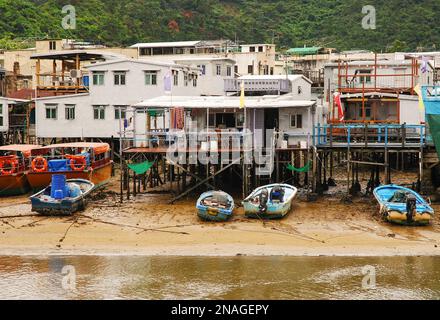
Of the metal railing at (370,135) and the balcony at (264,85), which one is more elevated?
the balcony at (264,85)

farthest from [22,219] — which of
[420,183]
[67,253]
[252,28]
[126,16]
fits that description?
[252,28]

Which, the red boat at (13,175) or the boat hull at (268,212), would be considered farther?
the red boat at (13,175)

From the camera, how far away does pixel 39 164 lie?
39.2 metres

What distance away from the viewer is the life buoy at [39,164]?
38.8 metres

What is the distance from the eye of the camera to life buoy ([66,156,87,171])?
3919 centimetres

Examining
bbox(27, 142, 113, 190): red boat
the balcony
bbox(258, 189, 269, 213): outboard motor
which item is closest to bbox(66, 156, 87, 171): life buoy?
bbox(27, 142, 113, 190): red boat

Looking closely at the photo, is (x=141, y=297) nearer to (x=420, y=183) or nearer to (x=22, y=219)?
(x=22, y=219)

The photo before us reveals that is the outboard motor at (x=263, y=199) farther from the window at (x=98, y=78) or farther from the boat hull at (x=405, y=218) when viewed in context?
the window at (x=98, y=78)

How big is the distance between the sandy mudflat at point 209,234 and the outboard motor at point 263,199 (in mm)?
613

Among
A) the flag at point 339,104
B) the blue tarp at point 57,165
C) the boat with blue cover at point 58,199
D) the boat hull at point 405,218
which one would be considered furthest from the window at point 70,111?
the boat hull at point 405,218

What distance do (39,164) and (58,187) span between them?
553 centimetres

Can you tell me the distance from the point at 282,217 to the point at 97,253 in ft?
28.1

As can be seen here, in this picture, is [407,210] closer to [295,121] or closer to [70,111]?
[295,121]

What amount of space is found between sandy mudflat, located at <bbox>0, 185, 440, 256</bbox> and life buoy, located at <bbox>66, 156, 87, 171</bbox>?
425cm
